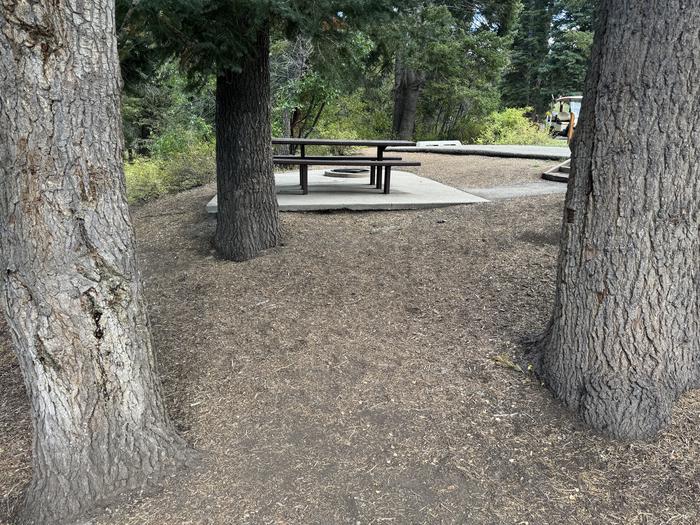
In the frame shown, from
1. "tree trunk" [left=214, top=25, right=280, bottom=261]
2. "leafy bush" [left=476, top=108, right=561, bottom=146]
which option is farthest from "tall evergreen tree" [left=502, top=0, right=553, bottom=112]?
"tree trunk" [left=214, top=25, right=280, bottom=261]

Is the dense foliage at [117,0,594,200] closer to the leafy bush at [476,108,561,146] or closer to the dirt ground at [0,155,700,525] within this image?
the leafy bush at [476,108,561,146]

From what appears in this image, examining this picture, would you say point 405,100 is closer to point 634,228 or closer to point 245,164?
point 245,164

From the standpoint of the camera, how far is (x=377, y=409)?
9.14 ft

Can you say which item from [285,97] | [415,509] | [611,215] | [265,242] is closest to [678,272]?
[611,215]

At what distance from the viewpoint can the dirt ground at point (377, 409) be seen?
222cm

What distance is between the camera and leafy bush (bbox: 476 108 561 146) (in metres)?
18.4

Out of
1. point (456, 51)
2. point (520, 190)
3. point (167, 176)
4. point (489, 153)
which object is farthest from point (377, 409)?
point (456, 51)

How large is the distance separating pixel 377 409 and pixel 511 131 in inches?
775

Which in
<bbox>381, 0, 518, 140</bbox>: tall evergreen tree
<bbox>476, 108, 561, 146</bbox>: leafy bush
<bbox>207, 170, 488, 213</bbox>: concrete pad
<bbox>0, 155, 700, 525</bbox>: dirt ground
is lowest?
<bbox>0, 155, 700, 525</bbox>: dirt ground

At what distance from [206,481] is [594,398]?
6.29ft

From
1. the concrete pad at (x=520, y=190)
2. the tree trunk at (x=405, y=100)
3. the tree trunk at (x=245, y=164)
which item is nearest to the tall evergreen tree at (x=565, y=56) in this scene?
the tree trunk at (x=405, y=100)

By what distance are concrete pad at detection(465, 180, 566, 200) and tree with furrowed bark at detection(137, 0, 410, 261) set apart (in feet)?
12.0

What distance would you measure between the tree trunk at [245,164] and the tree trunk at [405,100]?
1640 centimetres

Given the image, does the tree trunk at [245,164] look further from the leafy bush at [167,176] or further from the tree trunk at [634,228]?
the leafy bush at [167,176]
